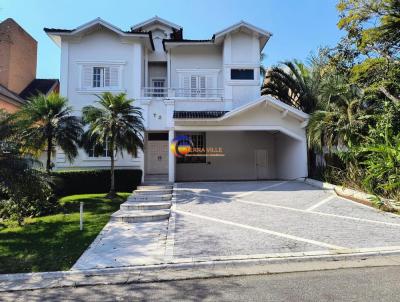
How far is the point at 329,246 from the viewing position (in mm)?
6570

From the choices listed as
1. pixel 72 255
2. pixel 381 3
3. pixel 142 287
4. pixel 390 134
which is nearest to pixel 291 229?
pixel 142 287

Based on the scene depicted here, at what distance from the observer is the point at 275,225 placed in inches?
331

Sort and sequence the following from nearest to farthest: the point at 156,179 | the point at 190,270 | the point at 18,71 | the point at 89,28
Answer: the point at 190,270 → the point at 156,179 → the point at 89,28 → the point at 18,71

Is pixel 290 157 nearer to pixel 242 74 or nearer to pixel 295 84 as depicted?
pixel 295 84

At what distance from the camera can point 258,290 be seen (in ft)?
15.4

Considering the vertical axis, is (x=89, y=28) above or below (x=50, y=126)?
above

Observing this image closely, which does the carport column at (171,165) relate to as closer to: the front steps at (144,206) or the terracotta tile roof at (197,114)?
the terracotta tile roof at (197,114)

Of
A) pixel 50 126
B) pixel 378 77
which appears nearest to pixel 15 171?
pixel 50 126

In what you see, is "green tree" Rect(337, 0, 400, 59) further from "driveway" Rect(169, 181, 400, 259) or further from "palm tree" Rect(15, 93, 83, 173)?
"palm tree" Rect(15, 93, 83, 173)

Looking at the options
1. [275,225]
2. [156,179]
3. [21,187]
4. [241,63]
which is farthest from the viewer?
[241,63]

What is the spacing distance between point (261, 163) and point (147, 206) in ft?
37.7

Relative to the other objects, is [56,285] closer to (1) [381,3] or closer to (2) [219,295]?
(2) [219,295]

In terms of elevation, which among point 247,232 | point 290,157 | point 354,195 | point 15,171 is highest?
point 290,157

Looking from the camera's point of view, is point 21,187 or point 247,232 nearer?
point 247,232
